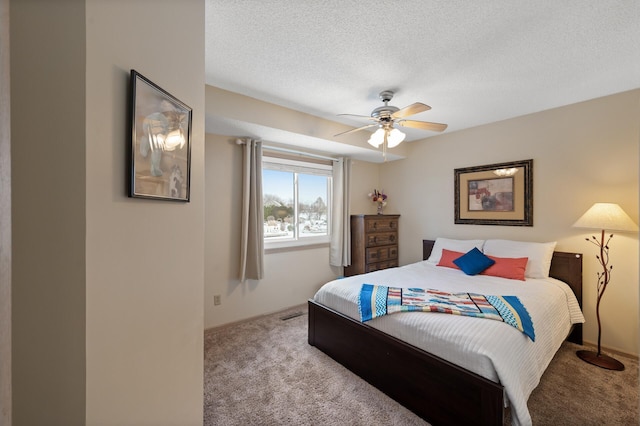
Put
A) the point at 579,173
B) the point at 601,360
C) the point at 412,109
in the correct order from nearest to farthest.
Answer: the point at 412,109 → the point at 601,360 → the point at 579,173

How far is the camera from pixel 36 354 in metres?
0.81

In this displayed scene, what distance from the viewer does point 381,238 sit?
4.13m

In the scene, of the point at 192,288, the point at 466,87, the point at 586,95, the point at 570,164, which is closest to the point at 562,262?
the point at 570,164

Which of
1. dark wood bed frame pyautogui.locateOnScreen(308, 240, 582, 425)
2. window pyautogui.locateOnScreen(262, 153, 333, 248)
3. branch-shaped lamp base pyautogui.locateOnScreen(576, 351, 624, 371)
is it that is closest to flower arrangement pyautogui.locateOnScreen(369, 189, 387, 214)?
window pyautogui.locateOnScreen(262, 153, 333, 248)

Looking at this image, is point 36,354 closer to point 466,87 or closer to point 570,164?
point 466,87

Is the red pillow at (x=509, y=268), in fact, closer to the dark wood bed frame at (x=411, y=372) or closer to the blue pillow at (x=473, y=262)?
the blue pillow at (x=473, y=262)

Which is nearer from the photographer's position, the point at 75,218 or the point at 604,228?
the point at 75,218

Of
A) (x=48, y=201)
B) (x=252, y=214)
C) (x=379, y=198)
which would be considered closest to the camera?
(x=48, y=201)

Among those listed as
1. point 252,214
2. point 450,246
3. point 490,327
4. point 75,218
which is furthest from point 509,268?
point 75,218

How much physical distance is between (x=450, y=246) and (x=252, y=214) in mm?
2556

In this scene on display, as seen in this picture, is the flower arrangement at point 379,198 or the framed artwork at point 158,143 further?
the flower arrangement at point 379,198

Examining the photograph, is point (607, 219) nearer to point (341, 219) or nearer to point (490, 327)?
point (490, 327)

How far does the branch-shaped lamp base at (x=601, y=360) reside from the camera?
2.26 meters

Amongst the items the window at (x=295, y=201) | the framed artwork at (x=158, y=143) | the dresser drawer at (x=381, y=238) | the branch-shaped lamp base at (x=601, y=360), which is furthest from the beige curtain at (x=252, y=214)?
the branch-shaped lamp base at (x=601, y=360)
